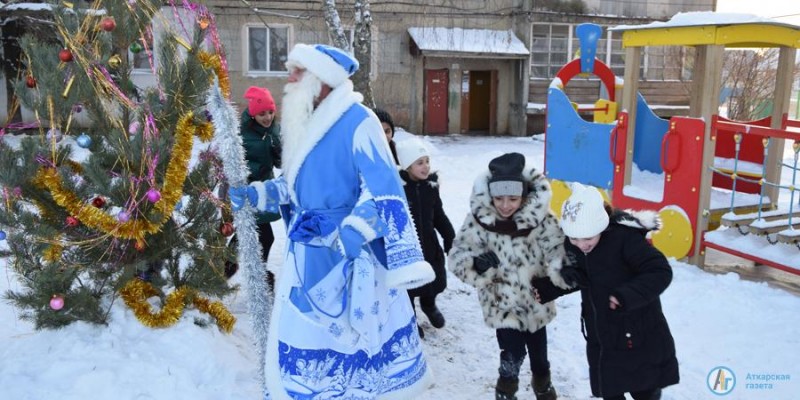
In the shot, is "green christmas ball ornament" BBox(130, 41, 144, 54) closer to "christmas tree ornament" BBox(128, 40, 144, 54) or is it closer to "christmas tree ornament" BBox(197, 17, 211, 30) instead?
"christmas tree ornament" BBox(128, 40, 144, 54)

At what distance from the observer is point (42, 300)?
325cm

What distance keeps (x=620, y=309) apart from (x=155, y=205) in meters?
2.17

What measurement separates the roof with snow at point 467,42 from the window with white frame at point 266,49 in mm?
3370

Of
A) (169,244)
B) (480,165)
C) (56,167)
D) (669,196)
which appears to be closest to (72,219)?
(56,167)

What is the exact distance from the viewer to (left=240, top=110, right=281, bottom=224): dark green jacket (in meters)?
4.93

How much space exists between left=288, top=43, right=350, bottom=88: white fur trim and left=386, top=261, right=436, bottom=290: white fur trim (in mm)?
820

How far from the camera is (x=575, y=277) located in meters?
3.01

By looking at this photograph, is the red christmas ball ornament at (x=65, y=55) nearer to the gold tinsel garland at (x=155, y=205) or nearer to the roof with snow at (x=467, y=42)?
the gold tinsel garland at (x=155, y=205)

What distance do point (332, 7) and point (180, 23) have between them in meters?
7.02

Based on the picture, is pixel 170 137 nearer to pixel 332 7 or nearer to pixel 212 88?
pixel 212 88

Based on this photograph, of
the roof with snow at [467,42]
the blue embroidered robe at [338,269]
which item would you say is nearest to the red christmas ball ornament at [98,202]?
the blue embroidered robe at [338,269]

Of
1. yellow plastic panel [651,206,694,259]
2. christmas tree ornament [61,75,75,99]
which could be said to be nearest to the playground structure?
yellow plastic panel [651,206,694,259]

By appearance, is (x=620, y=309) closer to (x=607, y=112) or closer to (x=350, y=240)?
(x=350, y=240)

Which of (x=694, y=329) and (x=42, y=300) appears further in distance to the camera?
(x=694, y=329)
